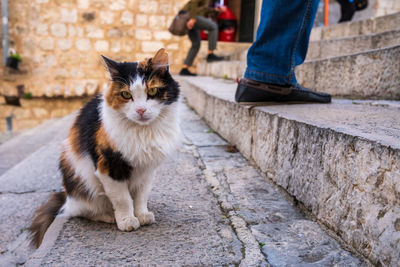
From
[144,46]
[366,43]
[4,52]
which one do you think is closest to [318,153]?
[366,43]

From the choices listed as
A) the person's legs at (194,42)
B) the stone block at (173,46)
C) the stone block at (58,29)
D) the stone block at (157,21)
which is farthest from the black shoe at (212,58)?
the stone block at (58,29)

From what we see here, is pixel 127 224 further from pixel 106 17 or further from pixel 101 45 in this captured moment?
pixel 106 17

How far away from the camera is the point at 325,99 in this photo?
2361 mm

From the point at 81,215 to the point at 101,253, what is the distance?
0.42m

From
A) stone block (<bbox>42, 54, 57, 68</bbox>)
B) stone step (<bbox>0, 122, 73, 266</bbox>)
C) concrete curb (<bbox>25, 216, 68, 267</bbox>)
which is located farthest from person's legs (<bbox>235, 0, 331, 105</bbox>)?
stone block (<bbox>42, 54, 57, 68</bbox>)

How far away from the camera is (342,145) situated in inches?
50.6

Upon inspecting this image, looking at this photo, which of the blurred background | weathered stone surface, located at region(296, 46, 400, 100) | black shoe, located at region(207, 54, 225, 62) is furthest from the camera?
the blurred background

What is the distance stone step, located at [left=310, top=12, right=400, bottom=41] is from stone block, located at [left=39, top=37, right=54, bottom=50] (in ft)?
17.6

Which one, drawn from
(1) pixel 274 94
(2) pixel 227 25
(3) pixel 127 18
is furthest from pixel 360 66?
(2) pixel 227 25

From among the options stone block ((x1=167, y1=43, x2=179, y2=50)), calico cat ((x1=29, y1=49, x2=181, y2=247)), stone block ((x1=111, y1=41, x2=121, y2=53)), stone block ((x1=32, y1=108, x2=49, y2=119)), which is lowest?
stone block ((x1=32, y1=108, x2=49, y2=119))

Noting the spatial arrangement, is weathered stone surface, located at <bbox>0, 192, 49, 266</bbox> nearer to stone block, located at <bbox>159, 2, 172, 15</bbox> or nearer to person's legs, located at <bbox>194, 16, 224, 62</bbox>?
person's legs, located at <bbox>194, 16, 224, 62</bbox>

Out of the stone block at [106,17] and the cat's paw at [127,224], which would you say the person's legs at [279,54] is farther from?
the stone block at [106,17]

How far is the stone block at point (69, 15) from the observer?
7199 mm

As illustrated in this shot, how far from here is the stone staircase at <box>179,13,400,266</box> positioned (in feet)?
3.57
